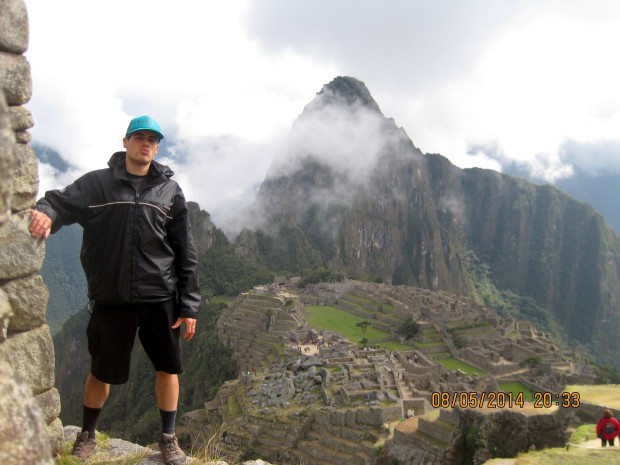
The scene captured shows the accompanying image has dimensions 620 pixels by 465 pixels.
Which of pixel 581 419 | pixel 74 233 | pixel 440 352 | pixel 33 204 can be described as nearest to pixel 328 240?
pixel 74 233

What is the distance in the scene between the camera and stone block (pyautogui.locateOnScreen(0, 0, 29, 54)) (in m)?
2.59

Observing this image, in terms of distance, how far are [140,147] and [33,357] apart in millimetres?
1491

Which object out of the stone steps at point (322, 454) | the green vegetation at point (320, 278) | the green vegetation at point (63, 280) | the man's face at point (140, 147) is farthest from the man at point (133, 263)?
the green vegetation at point (63, 280)

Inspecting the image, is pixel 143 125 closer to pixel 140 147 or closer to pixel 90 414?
pixel 140 147

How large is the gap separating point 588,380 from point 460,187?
142 metres

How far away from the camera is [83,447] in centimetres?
353

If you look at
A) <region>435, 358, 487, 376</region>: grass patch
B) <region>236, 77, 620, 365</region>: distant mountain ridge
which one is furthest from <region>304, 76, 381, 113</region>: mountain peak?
<region>435, 358, 487, 376</region>: grass patch

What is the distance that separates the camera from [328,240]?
105062mm

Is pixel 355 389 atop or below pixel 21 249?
below

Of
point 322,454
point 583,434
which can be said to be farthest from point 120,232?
point 322,454

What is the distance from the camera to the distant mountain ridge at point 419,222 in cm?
11056

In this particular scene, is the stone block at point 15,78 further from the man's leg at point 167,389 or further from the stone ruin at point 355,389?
the stone ruin at point 355,389

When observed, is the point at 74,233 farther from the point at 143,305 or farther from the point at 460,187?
the point at 460,187

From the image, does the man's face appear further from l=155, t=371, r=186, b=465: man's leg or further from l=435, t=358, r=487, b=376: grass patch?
l=435, t=358, r=487, b=376: grass patch
